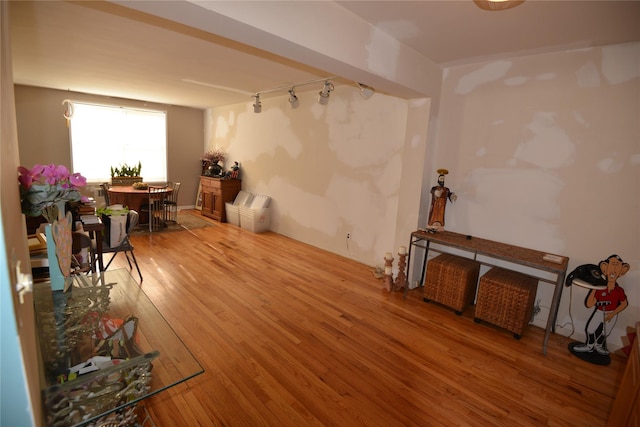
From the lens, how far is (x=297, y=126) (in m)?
5.38

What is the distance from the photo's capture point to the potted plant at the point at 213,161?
697 cm

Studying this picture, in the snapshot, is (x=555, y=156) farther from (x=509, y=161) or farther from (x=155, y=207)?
(x=155, y=207)

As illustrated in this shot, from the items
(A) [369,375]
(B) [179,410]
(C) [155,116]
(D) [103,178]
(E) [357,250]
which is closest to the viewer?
(B) [179,410]

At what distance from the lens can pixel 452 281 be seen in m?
3.17

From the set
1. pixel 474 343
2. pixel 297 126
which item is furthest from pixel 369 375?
pixel 297 126

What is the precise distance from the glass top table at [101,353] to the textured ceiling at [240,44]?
6.96ft

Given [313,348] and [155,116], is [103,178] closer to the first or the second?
[155,116]

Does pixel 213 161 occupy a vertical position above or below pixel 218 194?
above

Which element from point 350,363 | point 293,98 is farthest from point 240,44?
point 350,363

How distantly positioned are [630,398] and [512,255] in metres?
1.40

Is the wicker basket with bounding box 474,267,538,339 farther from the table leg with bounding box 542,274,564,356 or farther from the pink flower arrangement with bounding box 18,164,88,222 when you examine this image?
the pink flower arrangement with bounding box 18,164,88,222

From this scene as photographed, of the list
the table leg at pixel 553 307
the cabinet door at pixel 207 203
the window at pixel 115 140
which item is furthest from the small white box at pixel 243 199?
the table leg at pixel 553 307

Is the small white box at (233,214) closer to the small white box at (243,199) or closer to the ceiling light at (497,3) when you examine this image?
the small white box at (243,199)

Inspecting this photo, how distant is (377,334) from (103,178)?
22.4ft
